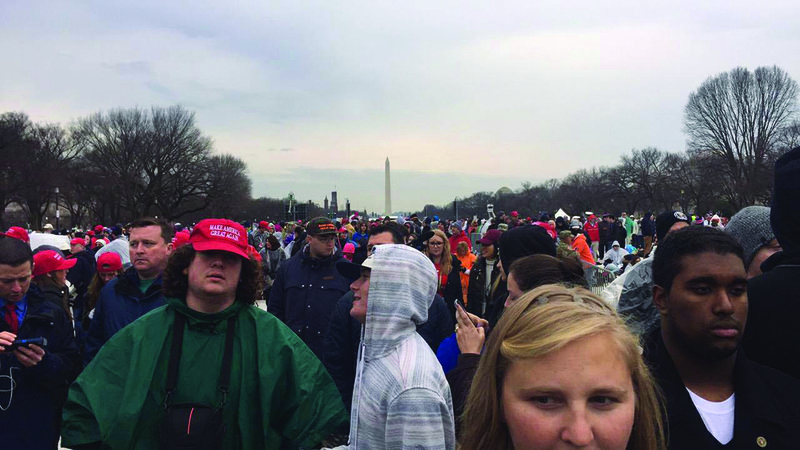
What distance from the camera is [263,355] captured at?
8.75 ft

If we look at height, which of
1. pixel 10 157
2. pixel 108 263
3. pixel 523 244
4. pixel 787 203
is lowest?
pixel 108 263

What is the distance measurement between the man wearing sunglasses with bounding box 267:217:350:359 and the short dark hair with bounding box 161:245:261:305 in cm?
279

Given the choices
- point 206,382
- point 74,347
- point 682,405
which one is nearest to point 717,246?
point 682,405

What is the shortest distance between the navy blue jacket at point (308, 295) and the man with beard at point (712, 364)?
391 cm

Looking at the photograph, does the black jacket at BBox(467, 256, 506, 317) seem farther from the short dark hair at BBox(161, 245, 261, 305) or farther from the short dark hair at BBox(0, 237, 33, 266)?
the short dark hair at BBox(0, 237, 33, 266)

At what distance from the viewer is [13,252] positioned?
3.71 metres

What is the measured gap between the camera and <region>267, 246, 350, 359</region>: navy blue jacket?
5734 mm

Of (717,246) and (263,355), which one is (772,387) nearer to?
(717,246)

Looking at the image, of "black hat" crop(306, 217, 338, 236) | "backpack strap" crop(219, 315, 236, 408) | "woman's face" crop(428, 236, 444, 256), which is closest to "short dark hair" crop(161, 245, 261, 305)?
"backpack strap" crop(219, 315, 236, 408)

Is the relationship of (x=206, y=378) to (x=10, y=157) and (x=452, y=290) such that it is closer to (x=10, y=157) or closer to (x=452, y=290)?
(x=452, y=290)

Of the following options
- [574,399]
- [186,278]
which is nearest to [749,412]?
[574,399]

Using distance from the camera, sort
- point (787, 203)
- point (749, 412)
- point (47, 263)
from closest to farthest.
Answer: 1. point (749, 412)
2. point (787, 203)
3. point (47, 263)

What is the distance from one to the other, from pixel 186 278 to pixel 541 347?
2037 millimetres

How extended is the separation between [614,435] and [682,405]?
85cm
